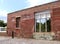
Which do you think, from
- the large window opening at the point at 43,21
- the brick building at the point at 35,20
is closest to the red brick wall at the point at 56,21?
the brick building at the point at 35,20

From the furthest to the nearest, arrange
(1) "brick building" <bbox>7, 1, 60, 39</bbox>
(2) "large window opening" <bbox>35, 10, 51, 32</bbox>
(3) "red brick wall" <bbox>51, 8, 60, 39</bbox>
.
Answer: (2) "large window opening" <bbox>35, 10, 51, 32</bbox>, (1) "brick building" <bbox>7, 1, 60, 39</bbox>, (3) "red brick wall" <bbox>51, 8, 60, 39</bbox>

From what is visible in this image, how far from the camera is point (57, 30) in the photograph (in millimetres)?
23156

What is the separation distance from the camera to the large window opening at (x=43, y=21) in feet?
81.0

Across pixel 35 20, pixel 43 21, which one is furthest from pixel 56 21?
pixel 35 20

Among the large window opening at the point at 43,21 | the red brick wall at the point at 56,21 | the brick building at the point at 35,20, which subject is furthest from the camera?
the large window opening at the point at 43,21

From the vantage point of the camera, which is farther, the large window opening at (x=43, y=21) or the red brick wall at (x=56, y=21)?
the large window opening at (x=43, y=21)

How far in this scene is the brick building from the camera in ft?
77.2

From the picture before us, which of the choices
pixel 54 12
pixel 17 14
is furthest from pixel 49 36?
pixel 17 14

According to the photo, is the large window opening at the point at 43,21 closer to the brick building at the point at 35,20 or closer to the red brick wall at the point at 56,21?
the brick building at the point at 35,20

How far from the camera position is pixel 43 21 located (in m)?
25.6

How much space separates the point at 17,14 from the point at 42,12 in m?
6.77

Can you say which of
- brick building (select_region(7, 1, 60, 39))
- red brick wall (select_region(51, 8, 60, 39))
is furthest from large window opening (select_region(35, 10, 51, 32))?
red brick wall (select_region(51, 8, 60, 39))

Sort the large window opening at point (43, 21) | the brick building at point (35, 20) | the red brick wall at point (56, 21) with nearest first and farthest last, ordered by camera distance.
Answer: the red brick wall at point (56, 21) < the brick building at point (35, 20) < the large window opening at point (43, 21)

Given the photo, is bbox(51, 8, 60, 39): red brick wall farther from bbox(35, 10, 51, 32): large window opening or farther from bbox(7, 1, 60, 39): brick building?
bbox(35, 10, 51, 32): large window opening
